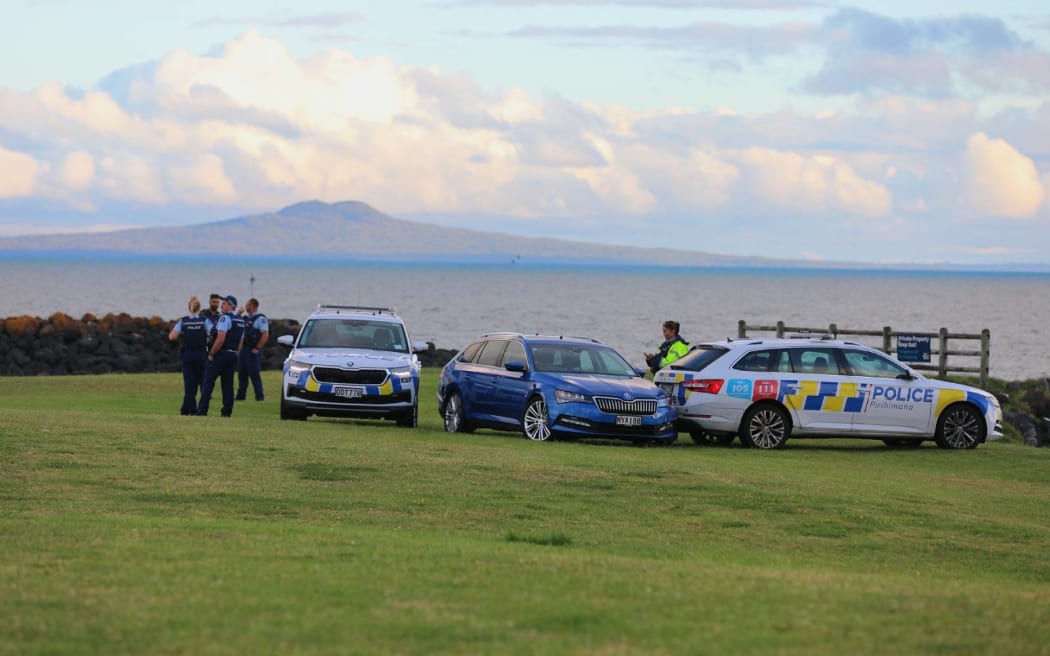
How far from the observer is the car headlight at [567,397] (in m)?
21.5

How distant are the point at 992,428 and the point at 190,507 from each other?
14.1 meters

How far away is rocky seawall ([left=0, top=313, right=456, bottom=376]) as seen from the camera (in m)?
50.0

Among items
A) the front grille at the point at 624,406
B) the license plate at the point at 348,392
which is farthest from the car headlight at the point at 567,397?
the license plate at the point at 348,392

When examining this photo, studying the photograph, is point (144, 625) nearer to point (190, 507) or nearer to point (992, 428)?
point (190, 507)

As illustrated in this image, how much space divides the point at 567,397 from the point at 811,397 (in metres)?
3.83

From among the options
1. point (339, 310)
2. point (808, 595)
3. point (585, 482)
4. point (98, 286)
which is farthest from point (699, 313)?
point (808, 595)

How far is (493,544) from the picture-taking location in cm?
1181

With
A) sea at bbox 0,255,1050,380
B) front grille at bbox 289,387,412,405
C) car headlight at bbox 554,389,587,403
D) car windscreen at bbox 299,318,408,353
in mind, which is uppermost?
sea at bbox 0,255,1050,380

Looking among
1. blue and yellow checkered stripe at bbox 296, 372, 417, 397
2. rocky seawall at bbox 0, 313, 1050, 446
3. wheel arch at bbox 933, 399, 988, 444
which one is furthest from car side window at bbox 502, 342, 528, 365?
rocky seawall at bbox 0, 313, 1050, 446

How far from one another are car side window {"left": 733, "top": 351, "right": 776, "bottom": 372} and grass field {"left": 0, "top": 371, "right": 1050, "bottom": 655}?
4.36ft

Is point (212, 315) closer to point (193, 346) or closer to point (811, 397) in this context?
point (193, 346)

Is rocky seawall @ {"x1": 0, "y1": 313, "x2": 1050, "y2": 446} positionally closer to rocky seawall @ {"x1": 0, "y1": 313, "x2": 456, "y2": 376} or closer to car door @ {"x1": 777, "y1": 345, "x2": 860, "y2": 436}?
rocky seawall @ {"x1": 0, "y1": 313, "x2": 456, "y2": 376}

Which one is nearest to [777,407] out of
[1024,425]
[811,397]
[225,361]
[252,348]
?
[811,397]

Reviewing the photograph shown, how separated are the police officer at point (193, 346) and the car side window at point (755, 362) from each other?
844 cm
